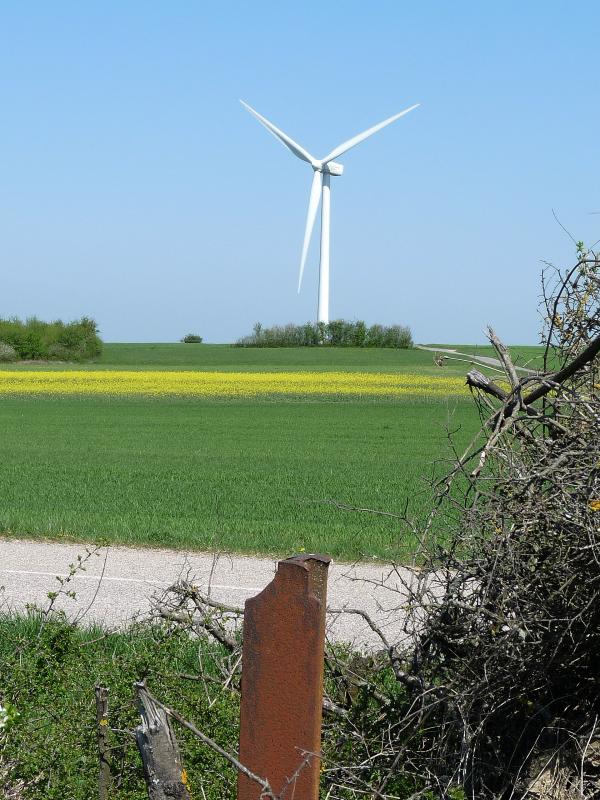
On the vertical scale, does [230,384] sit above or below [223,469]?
above

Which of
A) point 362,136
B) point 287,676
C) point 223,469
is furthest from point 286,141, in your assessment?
point 287,676

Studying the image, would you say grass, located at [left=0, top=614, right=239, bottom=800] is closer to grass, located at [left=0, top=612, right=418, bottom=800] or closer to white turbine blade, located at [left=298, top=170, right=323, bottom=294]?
grass, located at [left=0, top=612, right=418, bottom=800]

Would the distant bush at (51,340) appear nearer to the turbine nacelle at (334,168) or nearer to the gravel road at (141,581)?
the turbine nacelle at (334,168)

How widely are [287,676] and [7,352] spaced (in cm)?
8095

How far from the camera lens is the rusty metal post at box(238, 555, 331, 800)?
2438mm

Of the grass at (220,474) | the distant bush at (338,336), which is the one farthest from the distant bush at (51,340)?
the grass at (220,474)

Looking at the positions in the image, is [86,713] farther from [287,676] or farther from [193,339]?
[193,339]

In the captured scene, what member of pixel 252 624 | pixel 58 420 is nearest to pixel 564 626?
pixel 252 624

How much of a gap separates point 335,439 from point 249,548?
14.7 meters

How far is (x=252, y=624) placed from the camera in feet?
8.18

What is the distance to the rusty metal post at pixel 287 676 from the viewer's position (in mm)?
2438

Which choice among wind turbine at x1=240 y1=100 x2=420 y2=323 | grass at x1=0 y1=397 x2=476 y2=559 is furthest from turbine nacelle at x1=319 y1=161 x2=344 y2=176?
grass at x1=0 y1=397 x2=476 y2=559

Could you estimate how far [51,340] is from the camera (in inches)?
3312

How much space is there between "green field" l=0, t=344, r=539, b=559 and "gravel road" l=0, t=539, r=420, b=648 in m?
0.43
